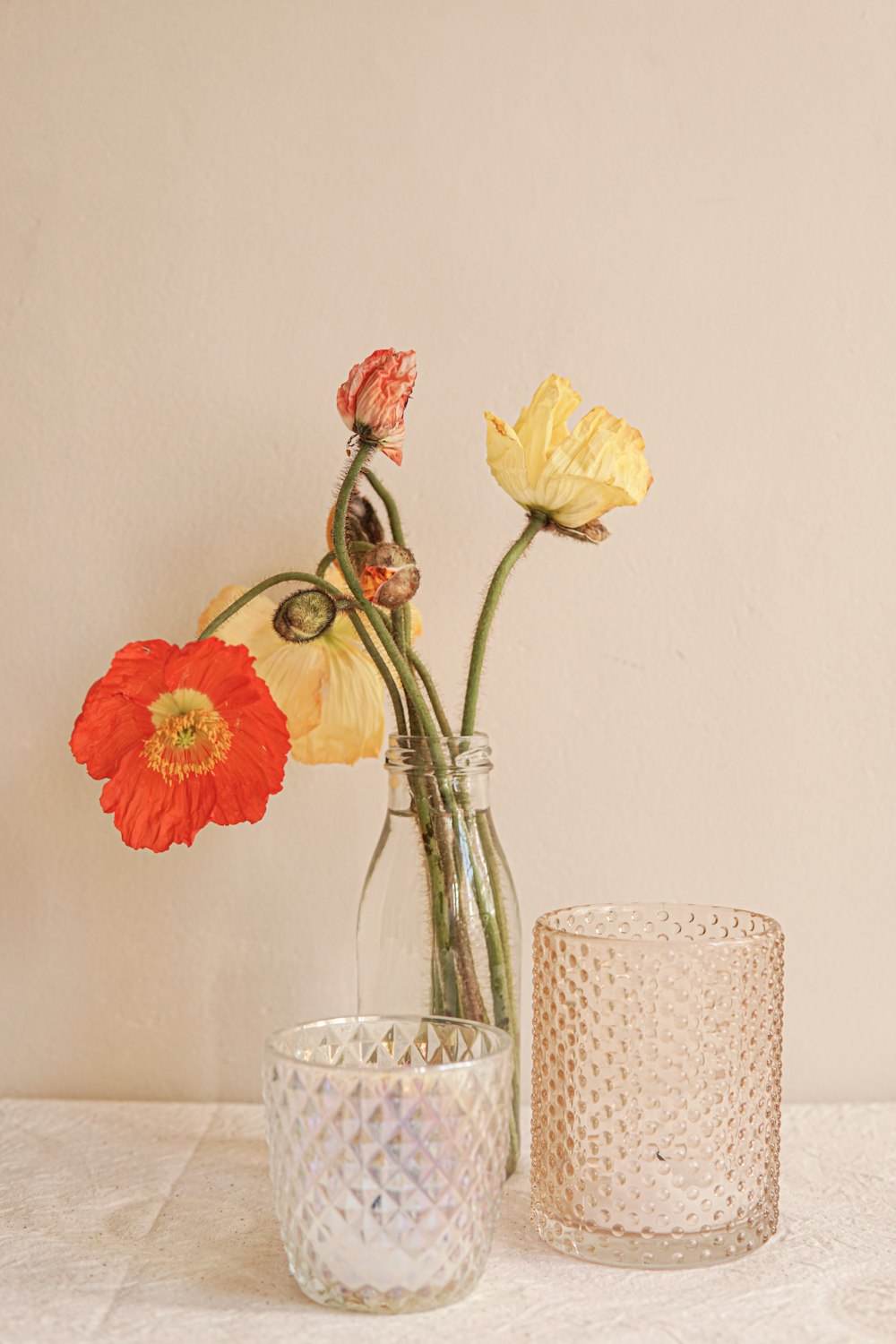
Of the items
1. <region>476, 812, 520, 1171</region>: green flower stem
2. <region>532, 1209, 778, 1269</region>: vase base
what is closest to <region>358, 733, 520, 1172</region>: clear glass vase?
<region>476, 812, 520, 1171</region>: green flower stem

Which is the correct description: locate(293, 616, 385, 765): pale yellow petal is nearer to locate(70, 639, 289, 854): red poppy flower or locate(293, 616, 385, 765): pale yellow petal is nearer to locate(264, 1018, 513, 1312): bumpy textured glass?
locate(70, 639, 289, 854): red poppy flower

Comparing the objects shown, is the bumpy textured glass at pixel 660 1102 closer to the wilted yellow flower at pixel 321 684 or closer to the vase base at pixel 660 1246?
the vase base at pixel 660 1246

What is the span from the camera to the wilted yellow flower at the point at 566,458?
63cm

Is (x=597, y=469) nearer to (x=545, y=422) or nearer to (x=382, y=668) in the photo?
(x=545, y=422)

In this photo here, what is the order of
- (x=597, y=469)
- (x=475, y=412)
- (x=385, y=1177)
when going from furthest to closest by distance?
1. (x=475, y=412)
2. (x=597, y=469)
3. (x=385, y=1177)

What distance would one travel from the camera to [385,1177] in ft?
1.69

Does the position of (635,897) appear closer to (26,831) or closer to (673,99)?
(26,831)

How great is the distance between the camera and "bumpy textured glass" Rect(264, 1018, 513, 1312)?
1.69 ft

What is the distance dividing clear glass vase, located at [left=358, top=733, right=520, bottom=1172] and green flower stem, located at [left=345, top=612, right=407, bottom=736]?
2 centimetres

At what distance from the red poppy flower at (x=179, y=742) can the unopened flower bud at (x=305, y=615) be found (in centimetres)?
4

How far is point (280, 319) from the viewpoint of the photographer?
0.81 metres

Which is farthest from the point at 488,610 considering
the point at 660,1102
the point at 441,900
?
the point at 660,1102

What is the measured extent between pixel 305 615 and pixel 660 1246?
34 cm

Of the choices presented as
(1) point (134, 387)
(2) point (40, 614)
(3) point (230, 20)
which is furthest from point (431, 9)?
(2) point (40, 614)
